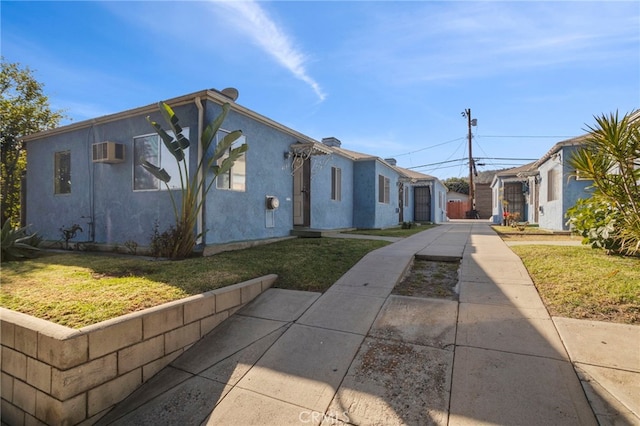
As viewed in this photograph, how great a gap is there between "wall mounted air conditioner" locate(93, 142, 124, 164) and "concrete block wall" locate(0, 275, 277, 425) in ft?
17.7

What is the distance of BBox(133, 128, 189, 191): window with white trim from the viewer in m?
7.16

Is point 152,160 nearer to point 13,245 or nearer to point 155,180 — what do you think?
point 155,180

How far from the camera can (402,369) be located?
2900 millimetres

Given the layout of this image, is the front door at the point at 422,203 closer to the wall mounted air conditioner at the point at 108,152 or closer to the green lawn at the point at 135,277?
the green lawn at the point at 135,277

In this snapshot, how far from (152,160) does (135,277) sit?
151 inches

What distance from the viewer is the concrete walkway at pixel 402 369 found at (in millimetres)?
2408

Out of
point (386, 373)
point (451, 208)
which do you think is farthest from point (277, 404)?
point (451, 208)

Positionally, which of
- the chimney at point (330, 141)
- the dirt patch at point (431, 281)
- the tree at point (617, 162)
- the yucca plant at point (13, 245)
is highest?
the chimney at point (330, 141)

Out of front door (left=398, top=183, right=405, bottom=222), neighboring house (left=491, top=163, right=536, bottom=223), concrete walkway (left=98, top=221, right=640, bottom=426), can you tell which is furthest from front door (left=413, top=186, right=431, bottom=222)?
concrete walkway (left=98, top=221, right=640, bottom=426)

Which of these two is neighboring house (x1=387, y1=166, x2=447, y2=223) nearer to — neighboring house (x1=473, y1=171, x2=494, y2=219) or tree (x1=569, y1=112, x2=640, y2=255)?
neighboring house (x1=473, y1=171, x2=494, y2=219)

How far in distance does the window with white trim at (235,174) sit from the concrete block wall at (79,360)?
4.23 metres

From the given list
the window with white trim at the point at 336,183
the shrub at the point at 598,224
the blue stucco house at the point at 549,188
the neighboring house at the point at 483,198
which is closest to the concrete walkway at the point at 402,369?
the shrub at the point at 598,224

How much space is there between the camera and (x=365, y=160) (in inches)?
561

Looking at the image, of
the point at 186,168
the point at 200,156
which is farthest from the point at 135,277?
the point at 200,156
